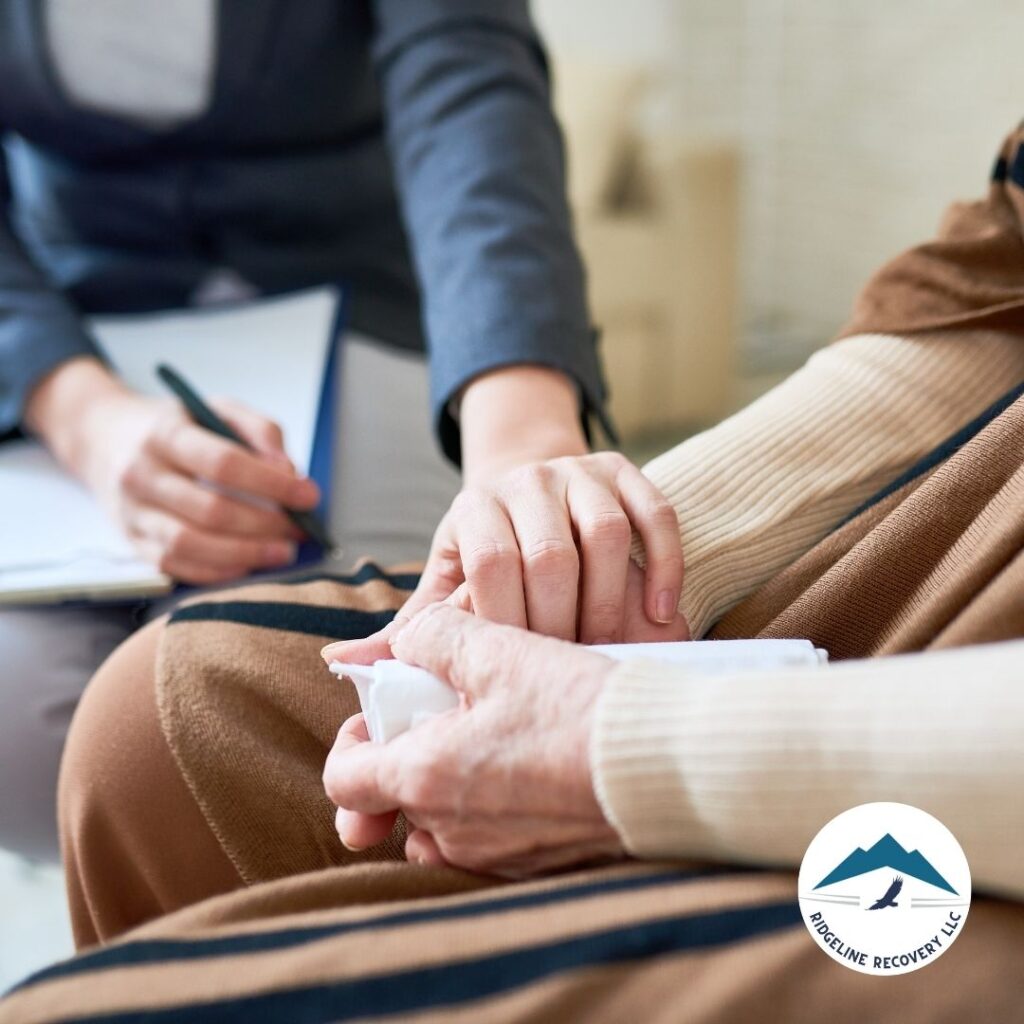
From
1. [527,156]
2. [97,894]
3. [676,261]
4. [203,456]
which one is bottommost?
[676,261]

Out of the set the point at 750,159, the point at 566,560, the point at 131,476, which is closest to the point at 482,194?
the point at 131,476

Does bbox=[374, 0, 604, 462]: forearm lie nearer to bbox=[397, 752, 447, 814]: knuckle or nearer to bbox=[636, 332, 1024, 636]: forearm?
bbox=[636, 332, 1024, 636]: forearm

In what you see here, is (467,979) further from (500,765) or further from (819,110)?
(819,110)

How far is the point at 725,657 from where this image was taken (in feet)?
1.44

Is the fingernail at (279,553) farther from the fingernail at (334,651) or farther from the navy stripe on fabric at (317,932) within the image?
the navy stripe on fabric at (317,932)

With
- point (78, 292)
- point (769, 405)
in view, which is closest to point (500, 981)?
point (769, 405)

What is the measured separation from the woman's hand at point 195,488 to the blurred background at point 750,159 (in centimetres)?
160

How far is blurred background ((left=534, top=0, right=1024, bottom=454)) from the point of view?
2.41 m

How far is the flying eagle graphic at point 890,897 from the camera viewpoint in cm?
38

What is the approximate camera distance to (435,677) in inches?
17.1

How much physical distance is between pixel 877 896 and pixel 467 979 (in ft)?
0.47

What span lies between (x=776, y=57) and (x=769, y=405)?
9.34ft

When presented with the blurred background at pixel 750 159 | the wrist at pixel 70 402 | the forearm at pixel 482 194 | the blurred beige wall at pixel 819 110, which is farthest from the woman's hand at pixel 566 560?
the blurred beige wall at pixel 819 110

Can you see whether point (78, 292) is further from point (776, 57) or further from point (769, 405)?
point (776, 57)
